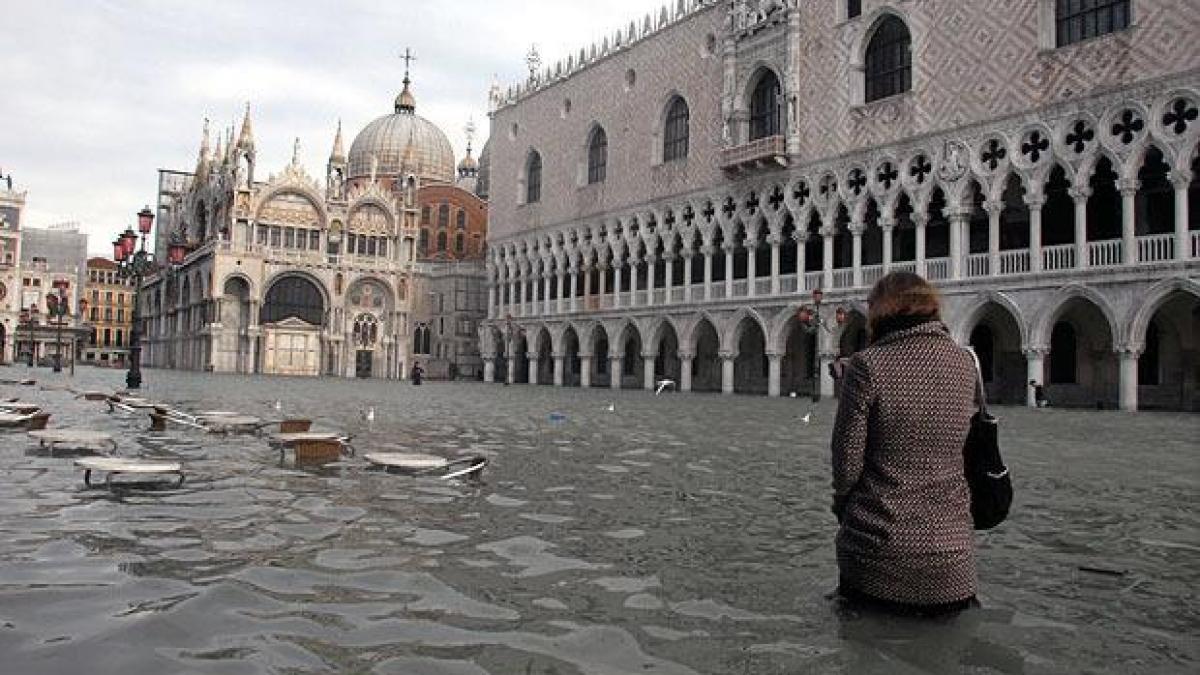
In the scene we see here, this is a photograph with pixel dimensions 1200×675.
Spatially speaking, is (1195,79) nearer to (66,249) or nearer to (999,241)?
(999,241)

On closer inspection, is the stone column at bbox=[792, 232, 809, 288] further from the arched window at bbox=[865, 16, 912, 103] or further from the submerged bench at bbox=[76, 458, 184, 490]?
the submerged bench at bbox=[76, 458, 184, 490]

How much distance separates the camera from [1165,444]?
14.3 meters

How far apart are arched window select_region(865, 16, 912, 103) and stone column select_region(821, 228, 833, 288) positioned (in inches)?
191

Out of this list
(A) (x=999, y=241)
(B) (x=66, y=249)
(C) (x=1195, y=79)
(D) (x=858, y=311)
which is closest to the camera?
(C) (x=1195, y=79)

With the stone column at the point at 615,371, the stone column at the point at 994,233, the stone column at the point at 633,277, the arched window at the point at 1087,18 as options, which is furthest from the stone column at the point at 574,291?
the arched window at the point at 1087,18

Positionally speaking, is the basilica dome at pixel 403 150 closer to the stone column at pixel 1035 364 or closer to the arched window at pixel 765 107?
the arched window at pixel 765 107

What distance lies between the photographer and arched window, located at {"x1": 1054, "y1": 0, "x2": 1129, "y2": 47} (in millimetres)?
25042

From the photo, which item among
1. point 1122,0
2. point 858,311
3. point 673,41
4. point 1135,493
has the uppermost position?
point 673,41

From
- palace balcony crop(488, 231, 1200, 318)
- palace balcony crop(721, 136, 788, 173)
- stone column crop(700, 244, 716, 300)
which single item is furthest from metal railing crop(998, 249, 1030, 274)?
stone column crop(700, 244, 716, 300)

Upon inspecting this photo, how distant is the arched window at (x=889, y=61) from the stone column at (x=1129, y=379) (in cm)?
1153

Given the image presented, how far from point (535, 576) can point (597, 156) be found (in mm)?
44526

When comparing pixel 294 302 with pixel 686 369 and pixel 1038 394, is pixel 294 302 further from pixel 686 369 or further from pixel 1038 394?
pixel 1038 394

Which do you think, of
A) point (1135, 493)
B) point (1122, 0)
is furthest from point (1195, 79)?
point (1135, 493)

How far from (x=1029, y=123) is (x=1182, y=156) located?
442cm
